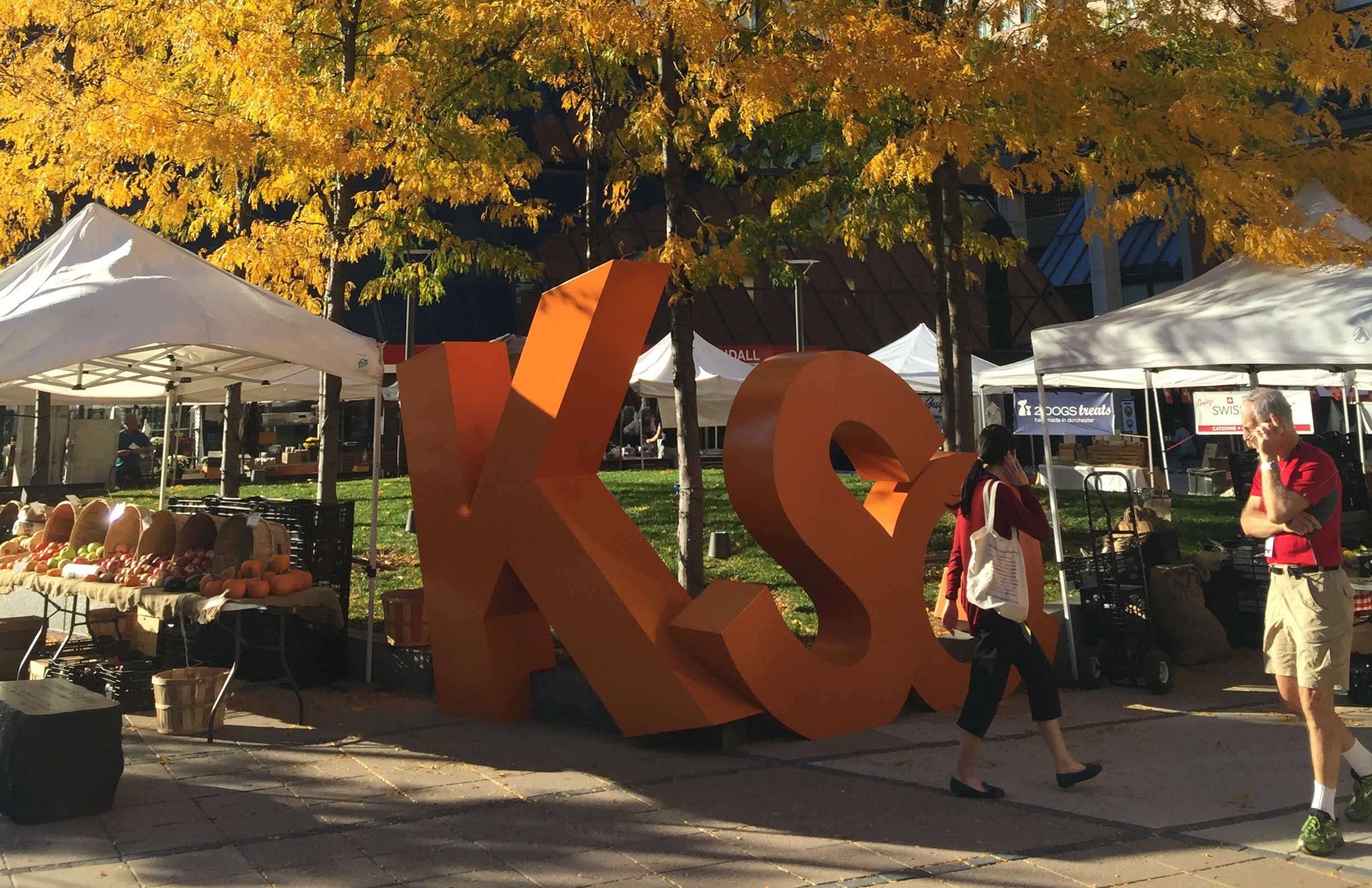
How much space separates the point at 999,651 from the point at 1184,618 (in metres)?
4.12

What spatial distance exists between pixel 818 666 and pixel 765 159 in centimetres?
707

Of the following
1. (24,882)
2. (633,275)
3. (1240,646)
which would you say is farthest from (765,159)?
(24,882)

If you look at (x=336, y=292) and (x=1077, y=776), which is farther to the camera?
(x=336, y=292)

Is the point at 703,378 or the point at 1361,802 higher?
the point at 703,378

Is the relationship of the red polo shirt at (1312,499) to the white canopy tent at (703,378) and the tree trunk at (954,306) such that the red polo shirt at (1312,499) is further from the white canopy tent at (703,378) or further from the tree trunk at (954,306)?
the white canopy tent at (703,378)

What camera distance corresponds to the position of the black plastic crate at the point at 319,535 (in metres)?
9.48

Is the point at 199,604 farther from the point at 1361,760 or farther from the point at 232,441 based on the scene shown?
the point at 1361,760

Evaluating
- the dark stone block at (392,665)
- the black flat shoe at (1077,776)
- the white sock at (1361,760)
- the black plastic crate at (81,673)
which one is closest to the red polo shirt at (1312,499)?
the white sock at (1361,760)

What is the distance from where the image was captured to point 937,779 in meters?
6.55

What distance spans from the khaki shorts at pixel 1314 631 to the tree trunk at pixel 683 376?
4.53m

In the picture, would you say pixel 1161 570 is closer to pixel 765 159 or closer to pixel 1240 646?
pixel 1240 646

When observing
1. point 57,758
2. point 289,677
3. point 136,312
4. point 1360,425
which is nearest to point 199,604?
point 289,677

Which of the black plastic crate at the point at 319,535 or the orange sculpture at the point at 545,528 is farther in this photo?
the black plastic crate at the point at 319,535

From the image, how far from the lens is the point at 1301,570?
5.35m
